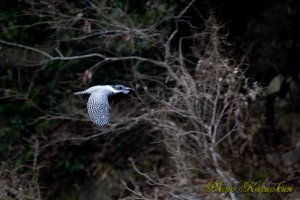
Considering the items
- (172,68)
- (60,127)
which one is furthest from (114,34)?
(60,127)

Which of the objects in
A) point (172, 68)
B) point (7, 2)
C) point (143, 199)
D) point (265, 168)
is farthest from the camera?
point (7, 2)

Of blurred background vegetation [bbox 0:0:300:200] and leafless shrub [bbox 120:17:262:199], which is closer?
leafless shrub [bbox 120:17:262:199]

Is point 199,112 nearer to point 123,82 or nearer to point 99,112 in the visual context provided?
point 99,112

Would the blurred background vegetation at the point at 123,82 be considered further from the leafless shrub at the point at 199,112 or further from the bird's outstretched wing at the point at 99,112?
the bird's outstretched wing at the point at 99,112

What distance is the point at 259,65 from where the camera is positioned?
7.73 meters

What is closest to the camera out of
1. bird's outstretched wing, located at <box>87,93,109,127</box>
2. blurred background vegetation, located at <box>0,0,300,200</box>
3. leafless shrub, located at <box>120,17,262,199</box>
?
bird's outstretched wing, located at <box>87,93,109,127</box>

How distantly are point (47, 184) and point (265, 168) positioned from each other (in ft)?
7.50

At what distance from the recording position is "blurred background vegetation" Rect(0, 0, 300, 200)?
6.84 metres

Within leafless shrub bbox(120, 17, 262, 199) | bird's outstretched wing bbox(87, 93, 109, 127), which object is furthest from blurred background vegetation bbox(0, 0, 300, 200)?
bird's outstretched wing bbox(87, 93, 109, 127)

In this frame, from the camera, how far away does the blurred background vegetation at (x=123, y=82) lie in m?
6.84

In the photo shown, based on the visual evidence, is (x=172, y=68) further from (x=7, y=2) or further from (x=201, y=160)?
(x=7, y=2)

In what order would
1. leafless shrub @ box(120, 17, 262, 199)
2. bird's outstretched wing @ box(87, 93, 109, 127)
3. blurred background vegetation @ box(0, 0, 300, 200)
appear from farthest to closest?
1. blurred background vegetation @ box(0, 0, 300, 200)
2. leafless shrub @ box(120, 17, 262, 199)
3. bird's outstretched wing @ box(87, 93, 109, 127)

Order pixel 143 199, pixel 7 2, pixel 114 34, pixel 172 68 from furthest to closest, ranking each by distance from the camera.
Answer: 1. pixel 7 2
2. pixel 114 34
3. pixel 172 68
4. pixel 143 199

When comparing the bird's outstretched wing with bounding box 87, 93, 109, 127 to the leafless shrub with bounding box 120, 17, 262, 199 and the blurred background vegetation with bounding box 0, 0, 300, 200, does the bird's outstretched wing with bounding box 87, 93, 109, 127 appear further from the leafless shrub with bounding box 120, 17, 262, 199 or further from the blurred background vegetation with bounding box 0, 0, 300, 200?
the blurred background vegetation with bounding box 0, 0, 300, 200
